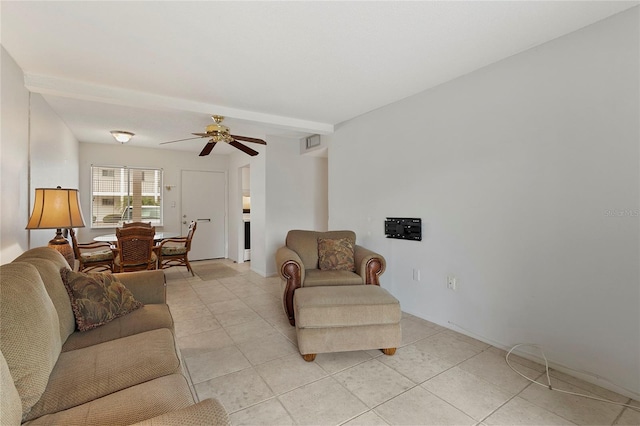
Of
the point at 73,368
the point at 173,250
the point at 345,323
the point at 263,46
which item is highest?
the point at 263,46

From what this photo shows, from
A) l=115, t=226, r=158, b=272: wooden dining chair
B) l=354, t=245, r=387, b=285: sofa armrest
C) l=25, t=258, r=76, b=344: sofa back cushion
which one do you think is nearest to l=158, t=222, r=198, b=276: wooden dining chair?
l=115, t=226, r=158, b=272: wooden dining chair

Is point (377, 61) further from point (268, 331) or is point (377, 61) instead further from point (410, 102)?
point (268, 331)

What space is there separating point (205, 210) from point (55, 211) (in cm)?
400

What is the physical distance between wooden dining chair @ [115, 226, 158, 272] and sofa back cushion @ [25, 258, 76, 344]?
224 cm

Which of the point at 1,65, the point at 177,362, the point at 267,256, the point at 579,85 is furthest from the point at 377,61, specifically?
the point at 267,256

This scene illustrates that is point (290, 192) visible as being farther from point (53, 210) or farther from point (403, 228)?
point (53, 210)

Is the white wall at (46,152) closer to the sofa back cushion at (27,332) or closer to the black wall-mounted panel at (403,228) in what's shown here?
the sofa back cushion at (27,332)

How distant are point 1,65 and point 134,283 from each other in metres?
1.81

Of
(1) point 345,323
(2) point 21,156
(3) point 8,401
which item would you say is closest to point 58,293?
(3) point 8,401

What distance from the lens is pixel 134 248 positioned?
3896mm

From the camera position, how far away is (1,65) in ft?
6.81

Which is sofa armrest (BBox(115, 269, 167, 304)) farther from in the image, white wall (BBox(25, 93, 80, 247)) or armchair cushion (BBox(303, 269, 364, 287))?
white wall (BBox(25, 93, 80, 247))

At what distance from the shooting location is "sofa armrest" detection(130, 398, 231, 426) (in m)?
0.85

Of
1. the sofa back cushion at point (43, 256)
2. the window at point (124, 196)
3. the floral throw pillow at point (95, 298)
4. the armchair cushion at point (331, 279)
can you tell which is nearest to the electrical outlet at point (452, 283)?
the armchair cushion at point (331, 279)
